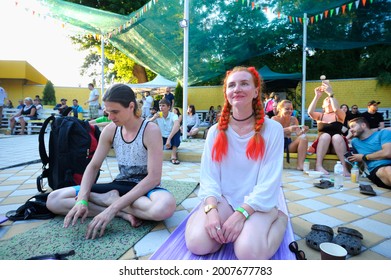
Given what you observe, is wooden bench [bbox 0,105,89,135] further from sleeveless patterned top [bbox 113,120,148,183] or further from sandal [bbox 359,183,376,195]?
sandal [bbox 359,183,376,195]

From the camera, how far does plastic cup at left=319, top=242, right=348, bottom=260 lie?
130cm

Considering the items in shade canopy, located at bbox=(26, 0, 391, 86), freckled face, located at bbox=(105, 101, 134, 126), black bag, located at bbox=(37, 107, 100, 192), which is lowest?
black bag, located at bbox=(37, 107, 100, 192)

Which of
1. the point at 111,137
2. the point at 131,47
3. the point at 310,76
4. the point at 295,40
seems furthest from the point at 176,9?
the point at 310,76

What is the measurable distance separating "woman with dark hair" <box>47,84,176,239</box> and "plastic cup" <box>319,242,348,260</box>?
1119 millimetres

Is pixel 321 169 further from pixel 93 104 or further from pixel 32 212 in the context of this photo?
pixel 93 104

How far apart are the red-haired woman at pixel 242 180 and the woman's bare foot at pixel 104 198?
731 millimetres

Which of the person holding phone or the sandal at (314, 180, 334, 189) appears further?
the person holding phone

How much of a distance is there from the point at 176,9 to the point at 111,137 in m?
5.74

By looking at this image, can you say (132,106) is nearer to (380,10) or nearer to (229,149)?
(229,149)

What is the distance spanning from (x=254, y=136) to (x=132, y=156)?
3.44 feet

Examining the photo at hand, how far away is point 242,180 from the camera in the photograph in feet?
5.35

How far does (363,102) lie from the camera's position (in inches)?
470

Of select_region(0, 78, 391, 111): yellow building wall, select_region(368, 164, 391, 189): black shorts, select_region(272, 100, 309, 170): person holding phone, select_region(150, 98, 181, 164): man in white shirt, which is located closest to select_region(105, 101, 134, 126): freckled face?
select_region(150, 98, 181, 164): man in white shirt

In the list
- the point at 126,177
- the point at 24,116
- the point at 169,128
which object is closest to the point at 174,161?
the point at 169,128
